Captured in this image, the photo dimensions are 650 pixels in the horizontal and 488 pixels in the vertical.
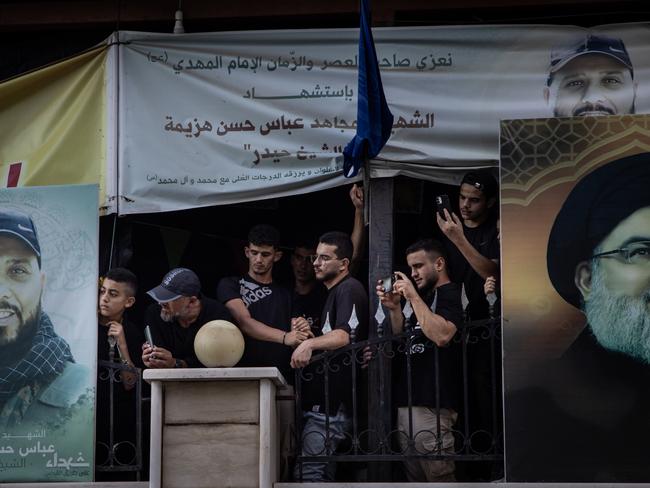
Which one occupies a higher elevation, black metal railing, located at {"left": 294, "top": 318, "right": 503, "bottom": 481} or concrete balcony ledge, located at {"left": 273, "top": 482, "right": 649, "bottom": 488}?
black metal railing, located at {"left": 294, "top": 318, "right": 503, "bottom": 481}

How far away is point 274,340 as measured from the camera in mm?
9359

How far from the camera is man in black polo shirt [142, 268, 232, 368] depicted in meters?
9.13

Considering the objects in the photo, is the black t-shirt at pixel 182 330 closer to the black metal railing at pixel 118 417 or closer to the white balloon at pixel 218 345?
the black metal railing at pixel 118 417

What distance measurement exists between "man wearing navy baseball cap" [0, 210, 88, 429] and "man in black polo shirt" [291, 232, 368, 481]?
136 centimetres

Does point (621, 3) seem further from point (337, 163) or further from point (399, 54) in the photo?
point (337, 163)

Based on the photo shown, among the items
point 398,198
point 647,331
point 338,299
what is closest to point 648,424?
point 647,331

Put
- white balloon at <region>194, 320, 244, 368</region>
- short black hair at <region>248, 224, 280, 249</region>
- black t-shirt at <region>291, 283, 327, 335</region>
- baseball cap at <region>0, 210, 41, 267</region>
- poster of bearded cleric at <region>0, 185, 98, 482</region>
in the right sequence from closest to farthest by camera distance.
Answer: white balloon at <region>194, 320, 244, 368</region> < poster of bearded cleric at <region>0, 185, 98, 482</region> < baseball cap at <region>0, 210, 41, 267</region> < short black hair at <region>248, 224, 280, 249</region> < black t-shirt at <region>291, 283, 327, 335</region>

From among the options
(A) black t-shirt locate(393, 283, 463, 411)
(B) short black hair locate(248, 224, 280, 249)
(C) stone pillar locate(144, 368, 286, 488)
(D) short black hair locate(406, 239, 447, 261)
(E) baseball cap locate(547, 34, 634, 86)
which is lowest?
(C) stone pillar locate(144, 368, 286, 488)

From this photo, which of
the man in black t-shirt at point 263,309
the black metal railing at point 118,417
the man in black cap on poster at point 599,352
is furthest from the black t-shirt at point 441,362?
the black metal railing at point 118,417

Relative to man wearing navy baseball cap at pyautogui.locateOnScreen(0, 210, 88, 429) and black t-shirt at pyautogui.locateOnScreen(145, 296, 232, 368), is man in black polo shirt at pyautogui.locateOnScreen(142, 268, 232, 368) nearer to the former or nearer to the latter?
black t-shirt at pyautogui.locateOnScreen(145, 296, 232, 368)

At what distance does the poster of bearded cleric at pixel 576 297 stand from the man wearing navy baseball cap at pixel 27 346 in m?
2.57

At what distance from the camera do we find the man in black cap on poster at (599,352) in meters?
8.28

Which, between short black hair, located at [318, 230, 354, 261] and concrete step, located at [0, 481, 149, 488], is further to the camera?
short black hair, located at [318, 230, 354, 261]

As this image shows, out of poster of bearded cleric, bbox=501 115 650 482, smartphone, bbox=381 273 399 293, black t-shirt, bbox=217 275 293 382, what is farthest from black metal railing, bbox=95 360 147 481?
poster of bearded cleric, bbox=501 115 650 482
